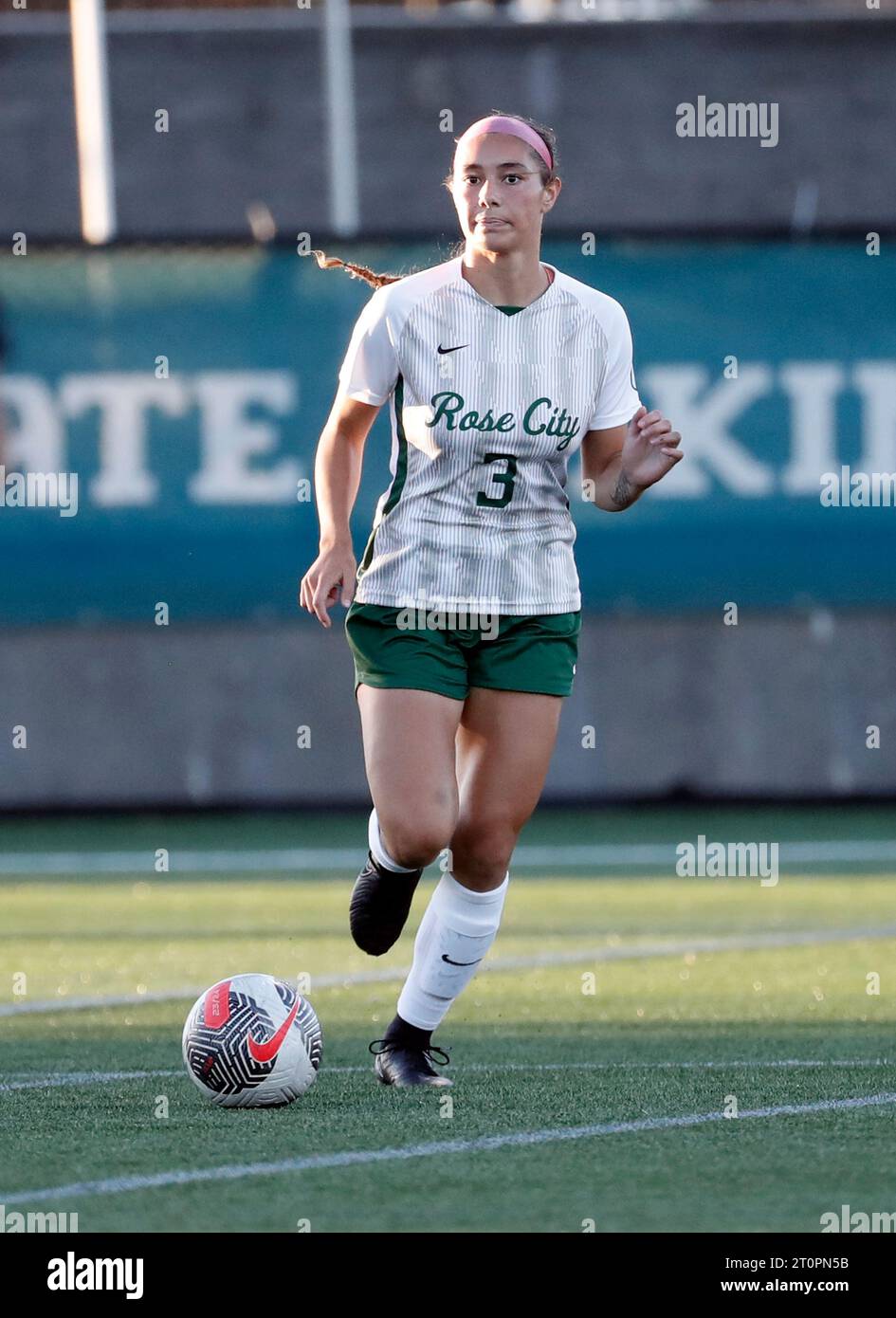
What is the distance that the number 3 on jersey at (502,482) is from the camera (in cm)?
622

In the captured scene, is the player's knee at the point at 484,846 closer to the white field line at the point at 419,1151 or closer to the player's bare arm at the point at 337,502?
the player's bare arm at the point at 337,502

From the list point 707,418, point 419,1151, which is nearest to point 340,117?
point 707,418

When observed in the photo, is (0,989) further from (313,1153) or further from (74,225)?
(74,225)

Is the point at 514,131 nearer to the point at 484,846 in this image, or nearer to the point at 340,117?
the point at 484,846

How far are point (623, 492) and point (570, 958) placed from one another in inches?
137

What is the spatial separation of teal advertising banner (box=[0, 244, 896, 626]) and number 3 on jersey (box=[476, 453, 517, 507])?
929 centimetres

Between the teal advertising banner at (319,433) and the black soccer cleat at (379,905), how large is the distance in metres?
9.25

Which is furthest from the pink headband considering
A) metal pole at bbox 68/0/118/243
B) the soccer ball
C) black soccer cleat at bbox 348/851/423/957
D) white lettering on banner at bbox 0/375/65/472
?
metal pole at bbox 68/0/118/243

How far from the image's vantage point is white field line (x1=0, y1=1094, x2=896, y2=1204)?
16.3 feet

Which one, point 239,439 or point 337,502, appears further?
point 239,439

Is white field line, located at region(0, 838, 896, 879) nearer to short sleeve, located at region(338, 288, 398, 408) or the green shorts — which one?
the green shorts

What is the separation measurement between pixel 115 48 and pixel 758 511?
6481 millimetres

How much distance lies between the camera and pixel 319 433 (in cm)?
1577

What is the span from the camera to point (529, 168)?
20.2 ft
